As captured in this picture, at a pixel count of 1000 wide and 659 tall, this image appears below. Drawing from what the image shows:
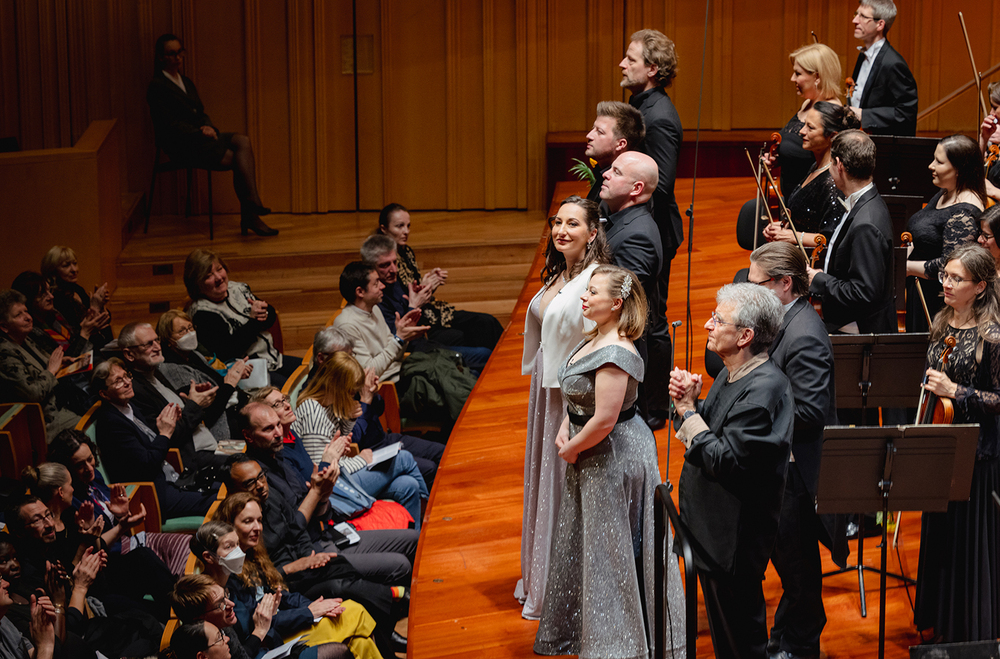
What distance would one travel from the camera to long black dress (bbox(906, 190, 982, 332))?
383cm

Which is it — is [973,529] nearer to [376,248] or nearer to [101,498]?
[101,498]

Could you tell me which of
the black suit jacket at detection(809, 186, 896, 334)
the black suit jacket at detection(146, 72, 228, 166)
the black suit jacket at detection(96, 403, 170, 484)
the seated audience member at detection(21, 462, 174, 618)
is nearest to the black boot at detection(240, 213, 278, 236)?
the black suit jacket at detection(146, 72, 228, 166)

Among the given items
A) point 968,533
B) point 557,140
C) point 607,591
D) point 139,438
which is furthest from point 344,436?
point 557,140

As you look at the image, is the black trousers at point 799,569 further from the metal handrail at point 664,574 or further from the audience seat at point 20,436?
the audience seat at point 20,436

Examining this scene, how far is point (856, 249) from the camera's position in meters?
3.33

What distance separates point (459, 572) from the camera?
351 centimetres

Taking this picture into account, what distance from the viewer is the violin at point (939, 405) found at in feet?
9.80

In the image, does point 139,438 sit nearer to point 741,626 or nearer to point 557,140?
point 741,626

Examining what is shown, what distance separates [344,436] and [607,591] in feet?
6.67

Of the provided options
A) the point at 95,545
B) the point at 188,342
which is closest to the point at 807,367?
the point at 95,545

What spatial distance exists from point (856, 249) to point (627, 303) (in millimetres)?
1040

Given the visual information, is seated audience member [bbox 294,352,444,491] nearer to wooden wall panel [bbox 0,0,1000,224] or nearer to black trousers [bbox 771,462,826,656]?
black trousers [bbox 771,462,826,656]

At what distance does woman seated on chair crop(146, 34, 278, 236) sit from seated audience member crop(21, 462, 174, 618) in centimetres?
404

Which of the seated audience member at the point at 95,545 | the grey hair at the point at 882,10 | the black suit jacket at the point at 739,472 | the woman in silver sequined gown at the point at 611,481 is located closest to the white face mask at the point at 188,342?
the seated audience member at the point at 95,545
